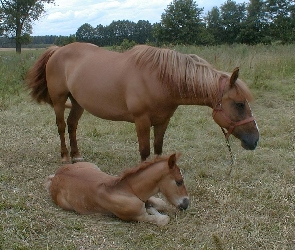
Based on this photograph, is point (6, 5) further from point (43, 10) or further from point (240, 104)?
point (240, 104)

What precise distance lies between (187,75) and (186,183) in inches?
45.4

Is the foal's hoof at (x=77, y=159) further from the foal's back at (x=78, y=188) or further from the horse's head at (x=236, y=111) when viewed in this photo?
the horse's head at (x=236, y=111)

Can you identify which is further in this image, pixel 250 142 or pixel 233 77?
pixel 250 142

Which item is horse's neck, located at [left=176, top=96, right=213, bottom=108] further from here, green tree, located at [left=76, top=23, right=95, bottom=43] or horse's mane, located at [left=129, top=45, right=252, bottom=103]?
green tree, located at [left=76, top=23, right=95, bottom=43]

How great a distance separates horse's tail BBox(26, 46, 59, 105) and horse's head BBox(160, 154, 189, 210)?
2931 mm

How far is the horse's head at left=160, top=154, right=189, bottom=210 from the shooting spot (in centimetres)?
314

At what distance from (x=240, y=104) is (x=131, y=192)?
139cm

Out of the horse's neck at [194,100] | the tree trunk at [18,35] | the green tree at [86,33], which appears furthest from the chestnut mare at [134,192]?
the green tree at [86,33]

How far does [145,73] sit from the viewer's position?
4098mm

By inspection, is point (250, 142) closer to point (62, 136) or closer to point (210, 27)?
point (62, 136)

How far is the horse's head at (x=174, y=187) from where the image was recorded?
3.14m

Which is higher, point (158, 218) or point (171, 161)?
point (171, 161)

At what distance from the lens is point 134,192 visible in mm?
3209

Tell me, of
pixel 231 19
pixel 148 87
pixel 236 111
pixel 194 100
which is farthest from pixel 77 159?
pixel 231 19
